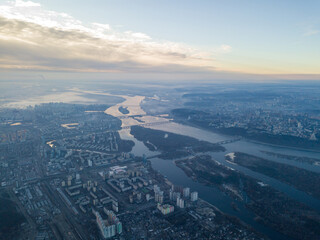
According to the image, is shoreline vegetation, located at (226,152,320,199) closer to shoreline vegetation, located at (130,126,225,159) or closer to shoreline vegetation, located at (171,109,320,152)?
shoreline vegetation, located at (130,126,225,159)

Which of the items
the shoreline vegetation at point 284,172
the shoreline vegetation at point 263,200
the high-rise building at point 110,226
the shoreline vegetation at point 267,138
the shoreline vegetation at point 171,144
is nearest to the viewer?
the high-rise building at point 110,226

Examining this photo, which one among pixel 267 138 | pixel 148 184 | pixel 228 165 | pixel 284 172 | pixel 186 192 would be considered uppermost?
pixel 186 192

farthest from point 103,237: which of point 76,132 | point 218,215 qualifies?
point 76,132

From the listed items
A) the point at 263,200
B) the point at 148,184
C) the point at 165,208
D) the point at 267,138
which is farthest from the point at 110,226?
the point at 267,138

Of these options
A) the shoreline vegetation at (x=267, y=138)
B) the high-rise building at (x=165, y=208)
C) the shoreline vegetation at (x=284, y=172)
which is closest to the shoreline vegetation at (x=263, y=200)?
the shoreline vegetation at (x=284, y=172)

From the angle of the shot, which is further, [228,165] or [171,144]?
[171,144]

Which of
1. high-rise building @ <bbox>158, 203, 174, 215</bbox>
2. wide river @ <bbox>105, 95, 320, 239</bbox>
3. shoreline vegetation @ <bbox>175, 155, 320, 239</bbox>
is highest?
high-rise building @ <bbox>158, 203, 174, 215</bbox>

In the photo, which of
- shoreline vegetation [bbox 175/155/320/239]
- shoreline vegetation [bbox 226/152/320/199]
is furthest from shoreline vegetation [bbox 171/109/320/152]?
shoreline vegetation [bbox 175/155/320/239]

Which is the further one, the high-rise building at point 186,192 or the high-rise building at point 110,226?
the high-rise building at point 186,192

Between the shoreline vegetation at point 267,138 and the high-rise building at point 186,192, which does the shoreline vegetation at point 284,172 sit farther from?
the high-rise building at point 186,192

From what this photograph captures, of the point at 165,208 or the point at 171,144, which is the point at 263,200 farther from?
the point at 171,144

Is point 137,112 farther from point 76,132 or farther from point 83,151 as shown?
point 83,151
